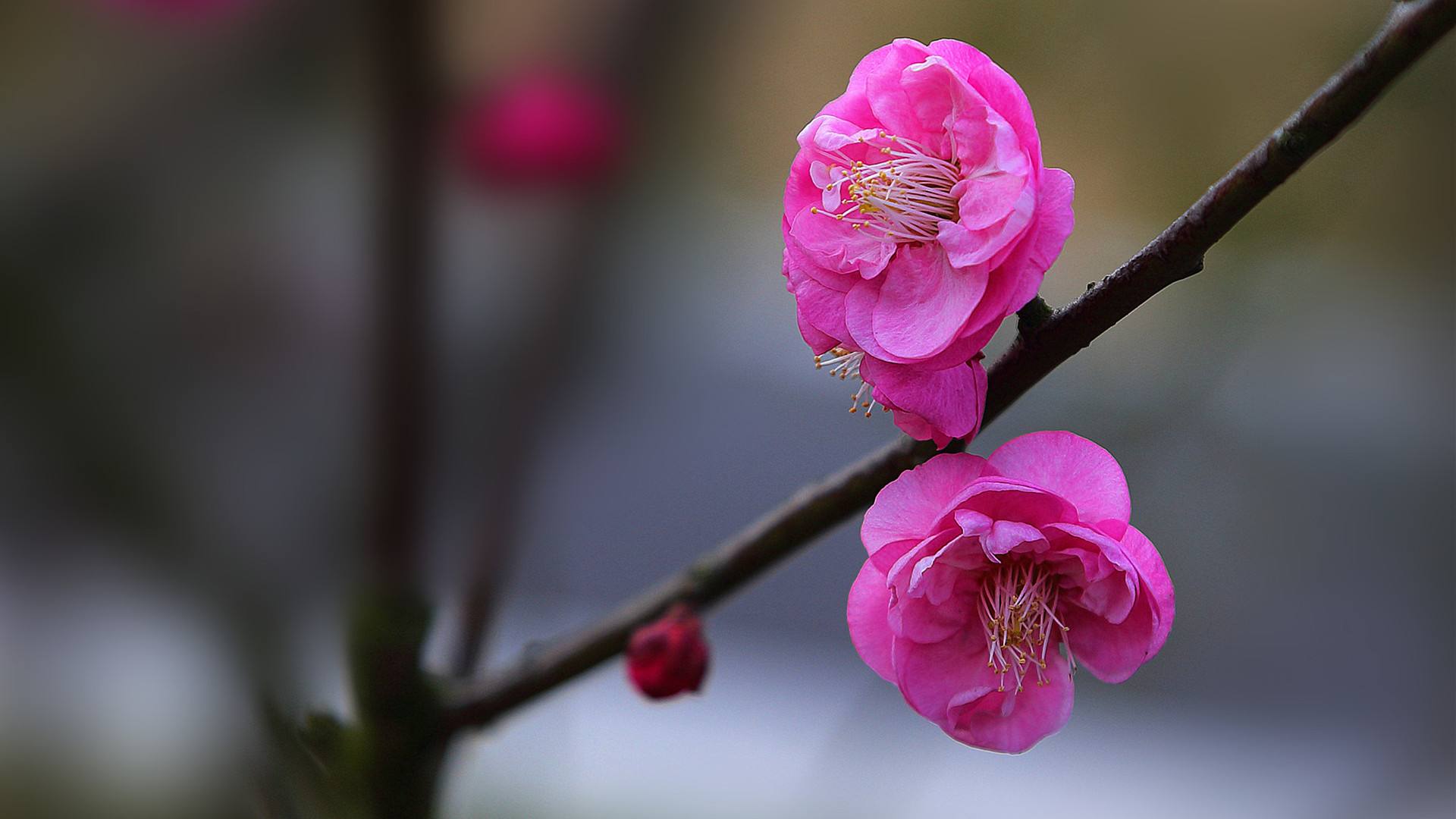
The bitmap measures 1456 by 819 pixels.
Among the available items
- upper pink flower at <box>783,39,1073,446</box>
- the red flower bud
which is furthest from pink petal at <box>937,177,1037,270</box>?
the red flower bud

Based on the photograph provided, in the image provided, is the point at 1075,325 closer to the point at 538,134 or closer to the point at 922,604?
the point at 922,604

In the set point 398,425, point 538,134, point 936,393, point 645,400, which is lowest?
point 645,400

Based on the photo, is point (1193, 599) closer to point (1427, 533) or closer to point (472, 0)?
point (1427, 533)

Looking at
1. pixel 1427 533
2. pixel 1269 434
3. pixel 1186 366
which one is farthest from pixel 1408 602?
pixel 1186 366

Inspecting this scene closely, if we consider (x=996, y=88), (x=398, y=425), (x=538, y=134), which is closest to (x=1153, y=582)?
(x=996, y=88)

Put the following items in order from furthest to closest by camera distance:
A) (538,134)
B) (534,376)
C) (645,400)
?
1. (645,400)
2. (538,134)
3. (534,376)

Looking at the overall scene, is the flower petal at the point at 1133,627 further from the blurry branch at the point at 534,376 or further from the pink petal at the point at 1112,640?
the blurry branch at the point at 534,376
